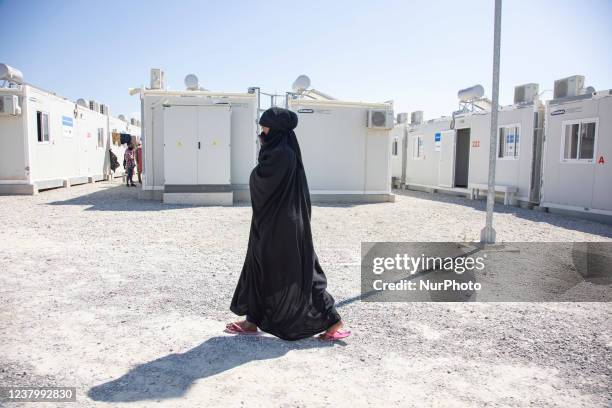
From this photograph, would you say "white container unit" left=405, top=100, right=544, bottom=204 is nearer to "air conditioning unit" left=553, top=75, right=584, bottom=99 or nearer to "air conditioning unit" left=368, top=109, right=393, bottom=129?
"air conditioning unit" left=553, top=75, right=584, bottom=99

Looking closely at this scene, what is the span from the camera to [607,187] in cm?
995

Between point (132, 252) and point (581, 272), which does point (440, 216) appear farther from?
point (132, 252)

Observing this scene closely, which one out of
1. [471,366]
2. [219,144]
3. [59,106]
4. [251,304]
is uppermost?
[59,106]

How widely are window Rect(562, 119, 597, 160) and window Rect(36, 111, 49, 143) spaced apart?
14521 mm

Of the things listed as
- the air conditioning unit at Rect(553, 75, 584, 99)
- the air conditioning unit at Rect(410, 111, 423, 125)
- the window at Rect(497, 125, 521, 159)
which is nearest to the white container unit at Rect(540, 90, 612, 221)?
the air conditioning unit at Rect(553, 75, 584, 99)

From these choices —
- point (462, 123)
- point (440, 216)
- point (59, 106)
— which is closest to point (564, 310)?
point (440, 216)

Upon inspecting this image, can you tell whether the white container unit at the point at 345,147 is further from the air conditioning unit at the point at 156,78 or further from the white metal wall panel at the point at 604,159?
the white metal wall panel at the point at 604,159

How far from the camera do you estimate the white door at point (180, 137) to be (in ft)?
38.6

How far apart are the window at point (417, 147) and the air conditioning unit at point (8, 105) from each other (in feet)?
44.6

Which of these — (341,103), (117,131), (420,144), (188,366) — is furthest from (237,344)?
(117,131)

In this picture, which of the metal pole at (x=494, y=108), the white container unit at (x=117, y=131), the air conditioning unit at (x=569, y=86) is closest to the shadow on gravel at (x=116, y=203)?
the metal pole at (x=494, y=108)

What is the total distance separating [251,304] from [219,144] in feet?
29.1

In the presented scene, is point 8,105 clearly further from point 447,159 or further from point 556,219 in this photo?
point 556,219

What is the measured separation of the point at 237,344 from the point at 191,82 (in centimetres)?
1225
